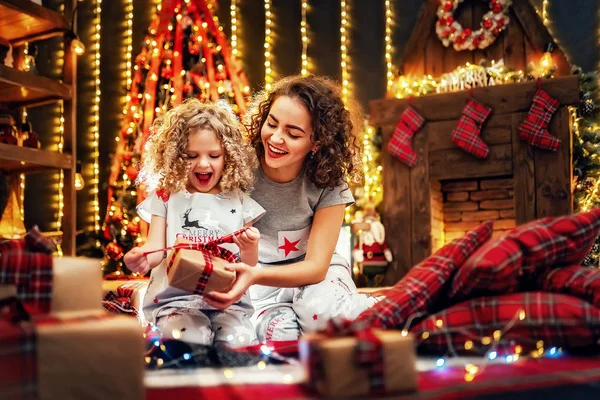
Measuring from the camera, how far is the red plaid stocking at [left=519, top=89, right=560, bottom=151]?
4.33m

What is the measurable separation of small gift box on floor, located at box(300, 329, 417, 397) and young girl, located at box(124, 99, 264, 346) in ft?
2.70

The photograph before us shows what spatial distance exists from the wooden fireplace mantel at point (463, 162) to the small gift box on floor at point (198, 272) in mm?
3173

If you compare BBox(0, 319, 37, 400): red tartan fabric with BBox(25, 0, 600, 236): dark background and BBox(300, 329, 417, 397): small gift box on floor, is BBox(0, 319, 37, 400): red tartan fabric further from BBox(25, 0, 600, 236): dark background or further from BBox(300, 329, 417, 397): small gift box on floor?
BBox(25, 0, 600, 236): dark background

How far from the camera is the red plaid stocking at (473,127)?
4.50m

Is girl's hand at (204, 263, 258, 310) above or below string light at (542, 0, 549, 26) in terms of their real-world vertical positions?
below

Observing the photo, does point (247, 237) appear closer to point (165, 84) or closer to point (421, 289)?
point (421, 289)

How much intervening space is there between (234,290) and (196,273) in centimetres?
14

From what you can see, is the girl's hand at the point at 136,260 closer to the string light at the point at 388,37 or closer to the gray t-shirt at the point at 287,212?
the gray t-shirt at the point at 287,212

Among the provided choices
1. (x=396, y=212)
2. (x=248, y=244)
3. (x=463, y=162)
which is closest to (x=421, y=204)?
(x=396, y=212)

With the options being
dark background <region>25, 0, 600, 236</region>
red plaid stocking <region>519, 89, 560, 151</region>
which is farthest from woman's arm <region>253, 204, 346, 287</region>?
dark background <region>25, 0, 600, 236</region>

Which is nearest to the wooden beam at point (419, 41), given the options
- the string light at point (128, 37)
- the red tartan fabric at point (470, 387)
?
the string light at point (128, 37)

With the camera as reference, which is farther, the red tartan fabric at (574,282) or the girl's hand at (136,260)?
the girl's hand at (136,260)

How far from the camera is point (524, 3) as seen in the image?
184 inches

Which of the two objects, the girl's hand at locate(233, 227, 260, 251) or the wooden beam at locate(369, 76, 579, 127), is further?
the wooden beam at locate(369, 76, 579, 127)
